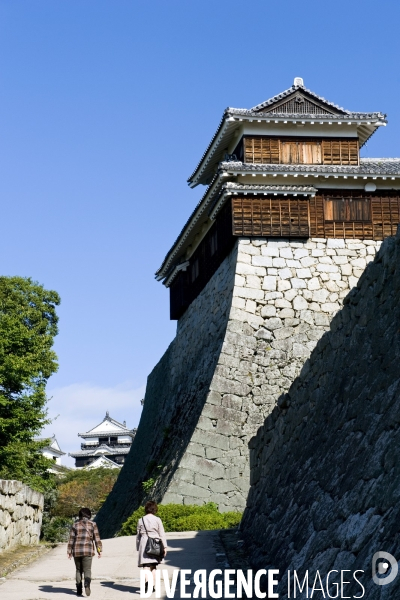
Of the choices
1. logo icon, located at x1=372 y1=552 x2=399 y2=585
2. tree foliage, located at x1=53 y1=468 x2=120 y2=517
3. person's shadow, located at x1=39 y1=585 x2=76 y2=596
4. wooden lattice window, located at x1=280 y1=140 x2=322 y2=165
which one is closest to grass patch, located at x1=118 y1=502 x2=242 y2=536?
person's shadow, located at x1=39 y1=585 x2=76 y2=596

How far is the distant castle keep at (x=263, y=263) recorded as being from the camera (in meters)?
22.0

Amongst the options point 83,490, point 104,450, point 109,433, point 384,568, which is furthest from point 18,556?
point 109,433

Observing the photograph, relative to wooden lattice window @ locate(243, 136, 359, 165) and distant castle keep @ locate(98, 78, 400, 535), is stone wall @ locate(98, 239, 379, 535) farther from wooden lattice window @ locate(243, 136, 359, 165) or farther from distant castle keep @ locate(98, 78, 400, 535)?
wooden lattice window @ locate(243, 136, 359, 165)

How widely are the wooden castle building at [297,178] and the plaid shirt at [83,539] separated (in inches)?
595

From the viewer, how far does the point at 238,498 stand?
21.0 metres

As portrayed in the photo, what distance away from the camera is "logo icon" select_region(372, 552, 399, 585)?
521cm

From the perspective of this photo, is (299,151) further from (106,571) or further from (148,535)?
(148,535)

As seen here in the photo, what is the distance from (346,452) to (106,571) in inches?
228

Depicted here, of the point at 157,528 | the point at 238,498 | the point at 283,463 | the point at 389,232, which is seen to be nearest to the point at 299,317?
the point at 389,232

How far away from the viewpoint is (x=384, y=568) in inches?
213

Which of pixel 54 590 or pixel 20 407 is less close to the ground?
pixel 20 407

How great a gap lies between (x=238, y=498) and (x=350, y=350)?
1290 centimetres

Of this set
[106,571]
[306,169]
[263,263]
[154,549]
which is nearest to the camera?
[154,549]

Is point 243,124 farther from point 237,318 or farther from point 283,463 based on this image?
point 283,463
